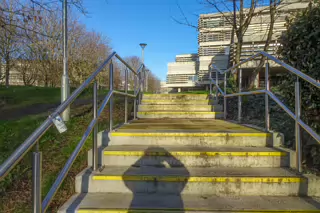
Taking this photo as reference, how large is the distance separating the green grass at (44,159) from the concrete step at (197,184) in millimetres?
355

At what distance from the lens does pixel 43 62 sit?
17031 mm

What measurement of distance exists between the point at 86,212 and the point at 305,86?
281cm

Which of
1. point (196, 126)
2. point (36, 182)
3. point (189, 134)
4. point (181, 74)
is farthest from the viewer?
point (181, 74)

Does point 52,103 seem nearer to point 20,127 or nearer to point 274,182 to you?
point 20,127

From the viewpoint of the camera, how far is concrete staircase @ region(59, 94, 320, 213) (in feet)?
6.98

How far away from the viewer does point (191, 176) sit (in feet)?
7.79

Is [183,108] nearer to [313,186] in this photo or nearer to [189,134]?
[189,134]

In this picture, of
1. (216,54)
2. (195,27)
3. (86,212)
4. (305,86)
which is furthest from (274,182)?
(216,54)

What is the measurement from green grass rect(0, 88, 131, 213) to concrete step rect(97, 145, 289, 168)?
55 centimetres

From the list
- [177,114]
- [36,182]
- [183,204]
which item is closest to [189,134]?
[183,204]

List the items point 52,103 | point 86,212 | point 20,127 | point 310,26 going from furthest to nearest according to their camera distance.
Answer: point 52,103, point 20,127, point 310,26, point 86,212

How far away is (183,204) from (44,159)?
2167mm

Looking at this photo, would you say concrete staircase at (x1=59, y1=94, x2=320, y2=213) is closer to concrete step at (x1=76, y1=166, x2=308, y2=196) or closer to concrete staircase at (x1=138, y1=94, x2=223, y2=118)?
concrete step at (x1=76, y1=166, x2=308, y2=196)

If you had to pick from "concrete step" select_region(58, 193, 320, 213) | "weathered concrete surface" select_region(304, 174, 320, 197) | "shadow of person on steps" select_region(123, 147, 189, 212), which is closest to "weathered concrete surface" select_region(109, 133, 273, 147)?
"shadow of person on steps" select_region(123, 147, 189, 212)
